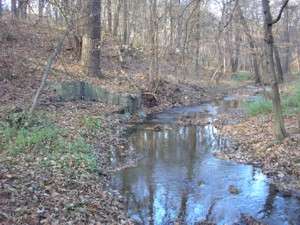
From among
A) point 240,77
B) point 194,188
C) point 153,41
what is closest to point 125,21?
point 153,41

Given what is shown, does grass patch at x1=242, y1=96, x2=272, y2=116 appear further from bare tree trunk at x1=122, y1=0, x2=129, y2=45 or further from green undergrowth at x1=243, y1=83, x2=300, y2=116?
bare tree trunk at x1=122, y1=0, x2=129, y2=45

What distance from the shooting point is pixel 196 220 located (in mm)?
8086

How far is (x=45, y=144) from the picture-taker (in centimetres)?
1094

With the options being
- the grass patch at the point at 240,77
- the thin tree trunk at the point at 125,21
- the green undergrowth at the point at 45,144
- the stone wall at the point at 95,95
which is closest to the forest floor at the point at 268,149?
the stone wall at the point at 95,95

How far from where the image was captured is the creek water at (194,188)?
835 centimetres

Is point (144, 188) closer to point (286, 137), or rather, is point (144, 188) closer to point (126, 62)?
point (286, 137)

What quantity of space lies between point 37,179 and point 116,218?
1907mm

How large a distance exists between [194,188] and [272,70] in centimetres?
449

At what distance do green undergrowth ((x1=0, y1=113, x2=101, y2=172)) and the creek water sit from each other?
1136 millimetres

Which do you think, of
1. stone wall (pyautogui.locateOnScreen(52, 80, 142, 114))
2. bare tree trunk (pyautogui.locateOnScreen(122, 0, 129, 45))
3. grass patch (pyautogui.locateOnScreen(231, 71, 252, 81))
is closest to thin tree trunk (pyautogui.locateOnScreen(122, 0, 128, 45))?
bare tree trunk (pyautogui.locateOnScreen(122, 0, 129, 45))

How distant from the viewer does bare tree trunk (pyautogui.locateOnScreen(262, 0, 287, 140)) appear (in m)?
11.8

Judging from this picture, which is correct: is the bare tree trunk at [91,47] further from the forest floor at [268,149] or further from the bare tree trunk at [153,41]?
the forest floor at [268,149]

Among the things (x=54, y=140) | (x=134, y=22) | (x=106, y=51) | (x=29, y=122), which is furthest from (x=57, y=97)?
(x=134, y=22)

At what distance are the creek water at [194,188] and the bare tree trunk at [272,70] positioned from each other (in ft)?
5.55
